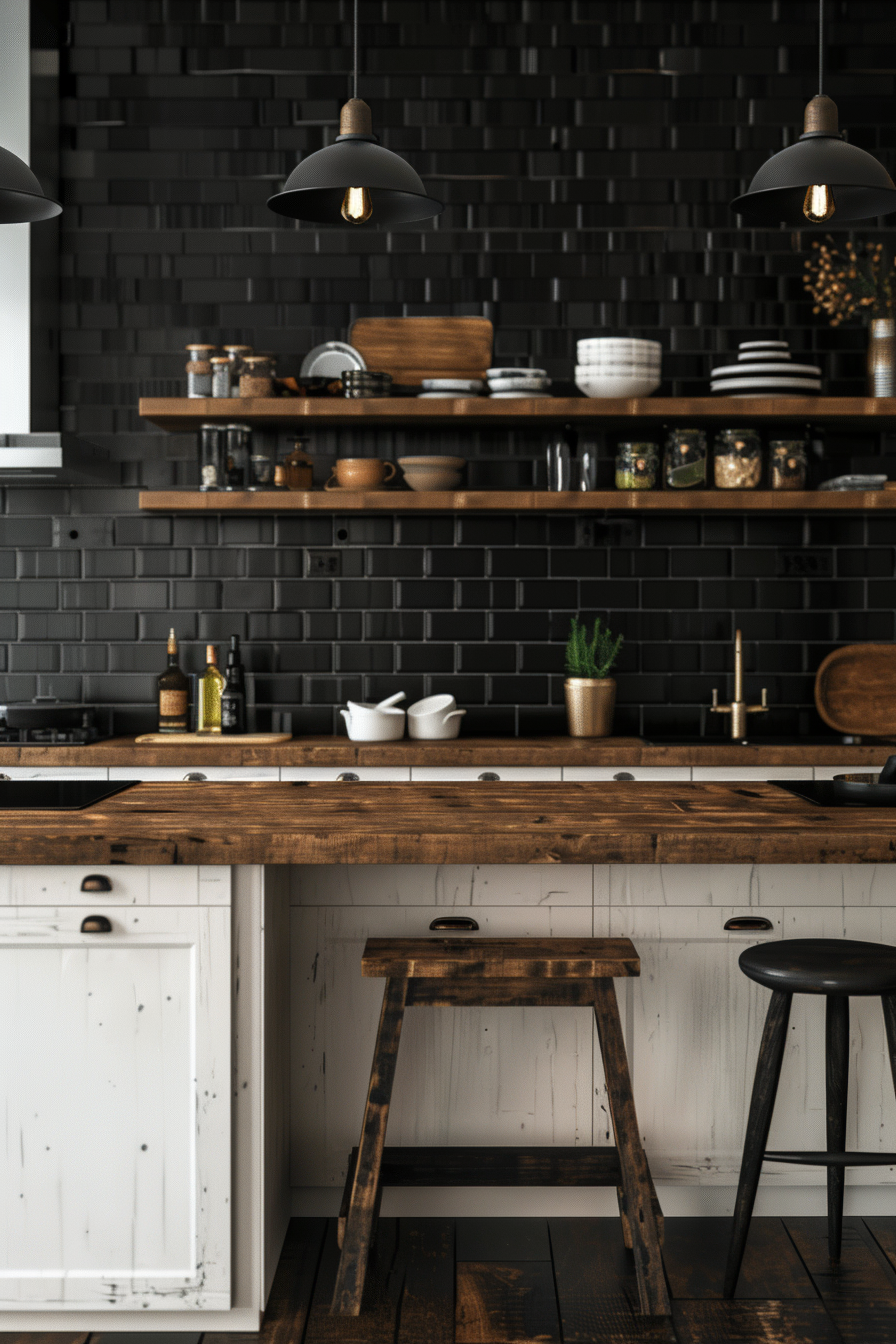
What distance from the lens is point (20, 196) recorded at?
2734mm

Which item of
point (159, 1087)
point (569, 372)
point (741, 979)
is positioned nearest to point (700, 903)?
point (741, 979)

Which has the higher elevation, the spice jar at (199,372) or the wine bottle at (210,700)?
the spice jar at (199,372)

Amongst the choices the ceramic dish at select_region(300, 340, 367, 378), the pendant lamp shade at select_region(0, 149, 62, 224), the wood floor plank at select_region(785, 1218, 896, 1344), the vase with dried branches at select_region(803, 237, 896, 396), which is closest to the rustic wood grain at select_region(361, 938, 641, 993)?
the wood floor plank at select_region(785, 1218, 896, 1344)

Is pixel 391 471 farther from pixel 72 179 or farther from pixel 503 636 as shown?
pixel 72 179

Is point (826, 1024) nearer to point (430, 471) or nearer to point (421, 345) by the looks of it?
point (430, 471)

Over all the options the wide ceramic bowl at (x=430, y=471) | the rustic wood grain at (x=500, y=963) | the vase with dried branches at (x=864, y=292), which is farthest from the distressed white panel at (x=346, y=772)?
the vase with dried branches at (x=864, y=292)

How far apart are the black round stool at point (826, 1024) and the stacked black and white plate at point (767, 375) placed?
2.46 m

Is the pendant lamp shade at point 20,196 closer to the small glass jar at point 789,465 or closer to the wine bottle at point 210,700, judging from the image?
the wine bottle at point 210,700

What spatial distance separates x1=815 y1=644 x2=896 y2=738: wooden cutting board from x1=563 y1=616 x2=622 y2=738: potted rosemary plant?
2.69 ft

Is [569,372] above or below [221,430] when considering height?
above

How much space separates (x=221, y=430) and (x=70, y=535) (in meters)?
0.80

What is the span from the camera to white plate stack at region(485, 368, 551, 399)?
4.18m

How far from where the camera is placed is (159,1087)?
6.91ft

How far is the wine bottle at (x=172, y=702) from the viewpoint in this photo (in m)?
4.34
